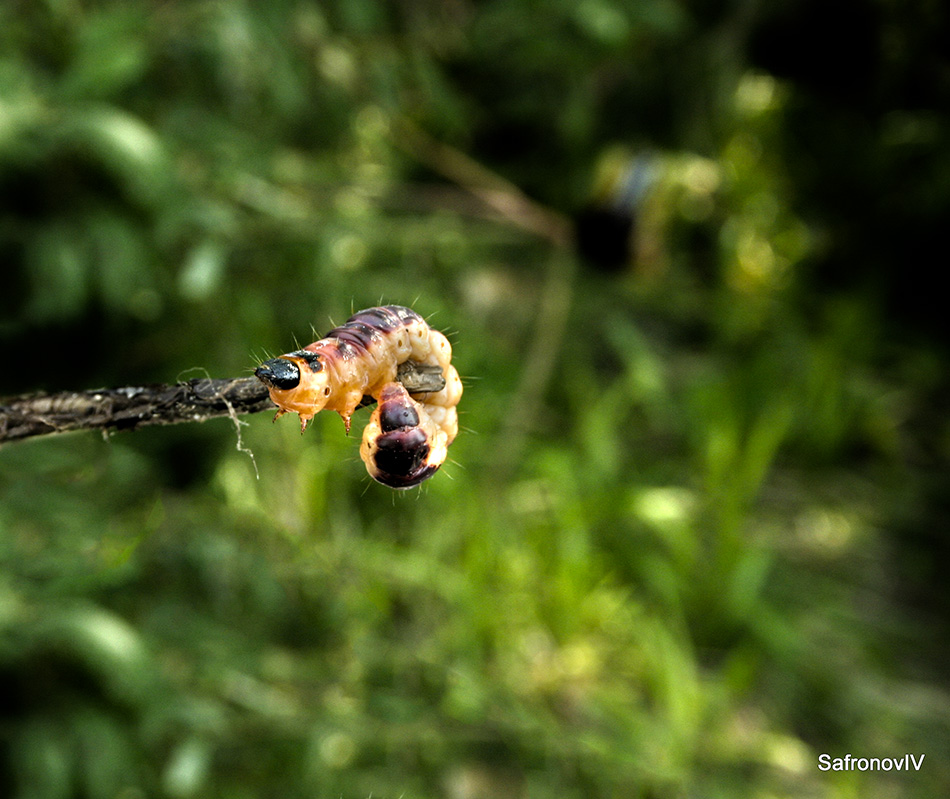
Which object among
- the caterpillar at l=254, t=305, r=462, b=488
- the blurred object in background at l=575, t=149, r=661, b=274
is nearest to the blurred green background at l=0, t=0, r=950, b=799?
the blurred object in background at l=575, t=149, r=661, b=274

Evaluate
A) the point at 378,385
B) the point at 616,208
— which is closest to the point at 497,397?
the point at 616,208

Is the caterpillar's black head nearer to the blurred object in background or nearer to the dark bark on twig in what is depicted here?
the dark bark on twig

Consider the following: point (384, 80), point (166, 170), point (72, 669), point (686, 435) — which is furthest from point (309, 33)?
point (686, 435)

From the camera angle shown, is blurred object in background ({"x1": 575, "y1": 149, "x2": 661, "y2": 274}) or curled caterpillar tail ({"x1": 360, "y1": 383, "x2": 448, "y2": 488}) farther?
blurred object in background ({"x1": 575, "y1": 149, "x2": 661, "y2": 274})

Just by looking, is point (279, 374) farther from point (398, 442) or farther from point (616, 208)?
point (616, 208)

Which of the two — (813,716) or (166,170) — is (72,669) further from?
(813,716)

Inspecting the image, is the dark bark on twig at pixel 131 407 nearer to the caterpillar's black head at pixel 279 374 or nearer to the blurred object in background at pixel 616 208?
the caterpillar's black head at pixel 279 374

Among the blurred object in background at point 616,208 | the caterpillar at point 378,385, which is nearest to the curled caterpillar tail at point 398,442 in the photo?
the caterpillar at point 378,385

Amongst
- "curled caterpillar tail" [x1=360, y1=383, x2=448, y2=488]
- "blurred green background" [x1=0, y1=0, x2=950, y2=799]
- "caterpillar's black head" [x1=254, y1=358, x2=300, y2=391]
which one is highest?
"blurred green background" [x1=0, y1=0, x2=950, y2=799]
